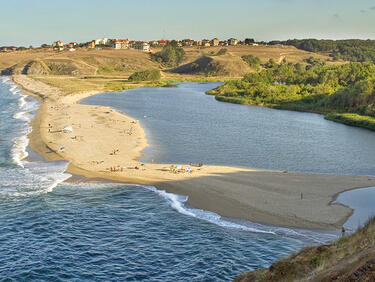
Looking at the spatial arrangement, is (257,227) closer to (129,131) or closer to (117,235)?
(117,235)

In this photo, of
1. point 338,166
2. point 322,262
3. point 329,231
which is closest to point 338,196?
point 329,231

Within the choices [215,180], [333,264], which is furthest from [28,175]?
[333,264]

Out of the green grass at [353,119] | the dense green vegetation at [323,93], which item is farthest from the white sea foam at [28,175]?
the dense green vegetation at [323,93]

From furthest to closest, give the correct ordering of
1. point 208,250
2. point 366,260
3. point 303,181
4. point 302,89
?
point 302,89, point 303,181, point 208,250, point 366,260

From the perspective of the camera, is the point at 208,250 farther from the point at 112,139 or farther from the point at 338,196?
the point at 112,139

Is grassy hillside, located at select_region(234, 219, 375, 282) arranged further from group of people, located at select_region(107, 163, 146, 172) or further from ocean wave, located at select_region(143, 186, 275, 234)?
group of people, located at select_region(107, 163, 146, 172)

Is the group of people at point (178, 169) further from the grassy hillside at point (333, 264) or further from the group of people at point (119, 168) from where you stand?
the grassy hillside at point (333, 264)

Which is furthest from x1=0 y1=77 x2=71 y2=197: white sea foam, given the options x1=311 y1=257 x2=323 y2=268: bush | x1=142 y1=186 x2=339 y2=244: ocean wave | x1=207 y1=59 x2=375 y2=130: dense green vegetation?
x1=207 y1=59 x2=375 y2=130: dense green vegetation
